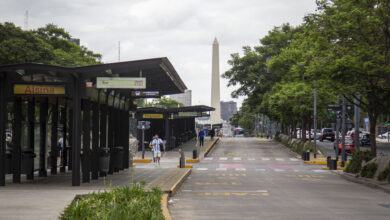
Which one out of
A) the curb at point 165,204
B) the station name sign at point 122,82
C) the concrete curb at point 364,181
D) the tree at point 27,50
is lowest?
the concrete curb at point 364,181

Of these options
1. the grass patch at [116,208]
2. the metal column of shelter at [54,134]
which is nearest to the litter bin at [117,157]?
the metal column of shelter at [54,134]

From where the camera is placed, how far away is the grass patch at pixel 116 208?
8594 mm

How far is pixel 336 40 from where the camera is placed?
24547 mm

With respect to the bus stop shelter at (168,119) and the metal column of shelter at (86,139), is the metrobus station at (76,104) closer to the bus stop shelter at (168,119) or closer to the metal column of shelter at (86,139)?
the metal column of shelter at (86,139)

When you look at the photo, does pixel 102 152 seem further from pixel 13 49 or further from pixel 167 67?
pixel 13 49

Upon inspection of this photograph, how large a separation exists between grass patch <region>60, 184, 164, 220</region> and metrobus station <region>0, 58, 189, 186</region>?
668 cm

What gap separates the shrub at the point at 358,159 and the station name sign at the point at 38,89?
15202mm

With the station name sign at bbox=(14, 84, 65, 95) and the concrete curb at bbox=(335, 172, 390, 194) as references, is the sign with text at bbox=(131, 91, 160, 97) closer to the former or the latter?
the station name sign at bbox=(14, 84, 65, 95)

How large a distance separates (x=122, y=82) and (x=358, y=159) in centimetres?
1451

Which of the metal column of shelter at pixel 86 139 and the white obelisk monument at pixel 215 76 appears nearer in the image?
the metal column of shelter at pixel 86 139

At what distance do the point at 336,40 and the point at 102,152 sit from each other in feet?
36.6

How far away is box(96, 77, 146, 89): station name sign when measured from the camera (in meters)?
17.7

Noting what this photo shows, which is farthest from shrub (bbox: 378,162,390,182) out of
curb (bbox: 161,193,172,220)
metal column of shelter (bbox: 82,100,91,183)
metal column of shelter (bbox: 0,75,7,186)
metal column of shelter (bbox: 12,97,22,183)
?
metal column of shelter (bbox: 0,75,7,186)

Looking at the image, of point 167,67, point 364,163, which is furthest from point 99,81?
point 364,163
